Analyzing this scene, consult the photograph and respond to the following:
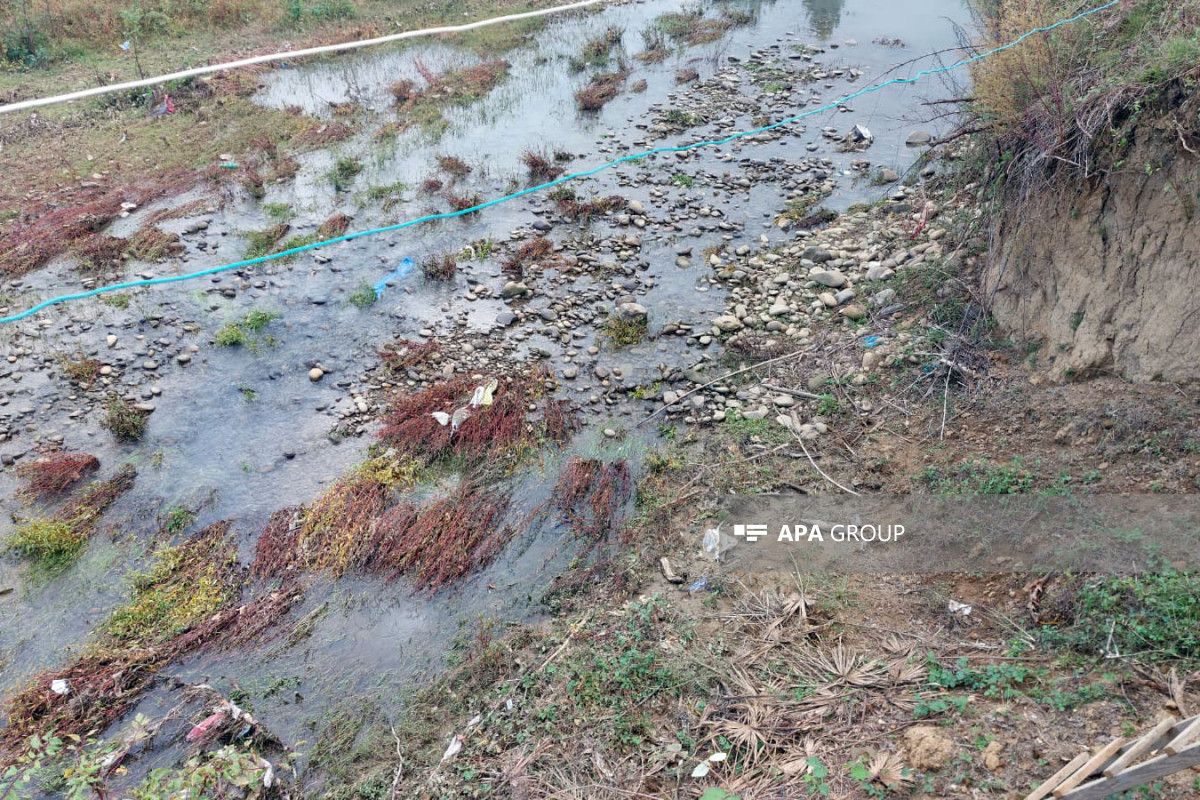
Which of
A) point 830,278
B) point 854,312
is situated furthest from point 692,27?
point 854,312

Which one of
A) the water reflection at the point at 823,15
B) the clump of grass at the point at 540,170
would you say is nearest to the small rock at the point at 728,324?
the clump of grass at the point at 540,170

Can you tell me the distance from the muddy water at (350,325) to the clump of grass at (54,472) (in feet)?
0.46

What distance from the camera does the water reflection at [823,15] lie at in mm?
12227

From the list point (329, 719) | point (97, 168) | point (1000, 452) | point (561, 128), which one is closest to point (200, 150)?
point (97, 168)

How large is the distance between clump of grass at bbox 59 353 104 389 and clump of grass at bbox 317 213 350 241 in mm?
2395

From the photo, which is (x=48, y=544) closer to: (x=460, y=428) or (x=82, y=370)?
(x=82, y=370)

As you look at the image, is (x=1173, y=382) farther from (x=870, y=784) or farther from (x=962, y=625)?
Answer: (x=870, y=784)

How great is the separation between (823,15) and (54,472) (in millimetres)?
13159

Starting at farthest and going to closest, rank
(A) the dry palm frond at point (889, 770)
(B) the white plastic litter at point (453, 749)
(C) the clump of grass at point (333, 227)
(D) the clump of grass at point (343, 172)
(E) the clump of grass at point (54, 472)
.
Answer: (D) the clump of grass at point (343, 172) < (C) the clump of grass at point (333, 227) < (E) the clump of grass at point (54, 472) < (B) the white plastic litter at point (453, 749) < (A) the dry palm frond at point (889, 770)

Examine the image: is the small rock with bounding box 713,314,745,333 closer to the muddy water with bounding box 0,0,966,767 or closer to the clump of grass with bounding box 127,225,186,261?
the muddy water with bounding box 0,0,966,767

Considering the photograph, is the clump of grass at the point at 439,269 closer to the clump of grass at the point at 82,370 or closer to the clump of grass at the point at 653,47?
the clump of grass at the point at 82,370

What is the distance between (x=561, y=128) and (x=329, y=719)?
7847mm

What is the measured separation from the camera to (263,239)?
736cm

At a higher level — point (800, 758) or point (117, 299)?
point (117, 299)
